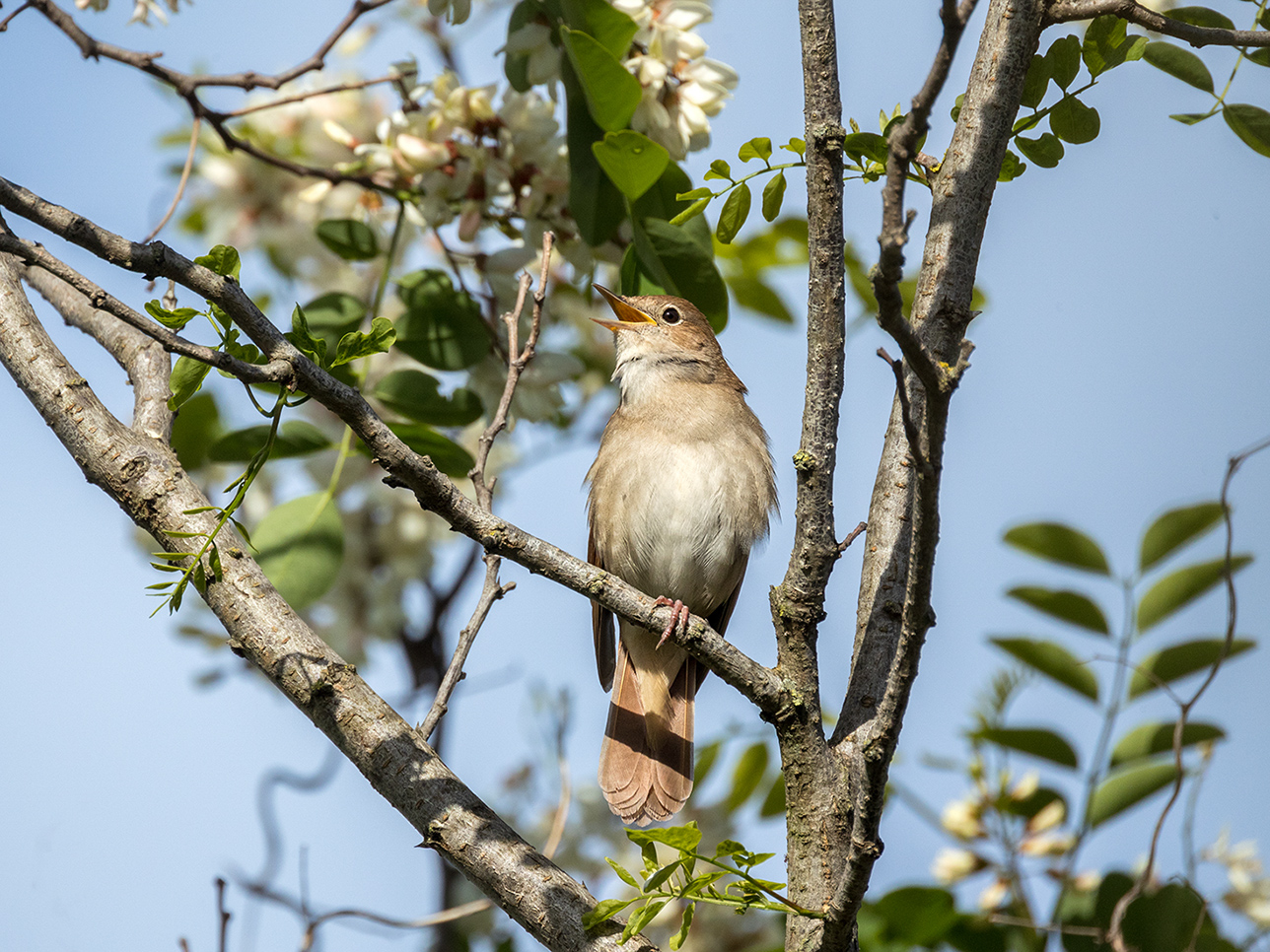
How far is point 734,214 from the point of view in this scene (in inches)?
115

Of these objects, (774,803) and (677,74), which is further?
(774,803)

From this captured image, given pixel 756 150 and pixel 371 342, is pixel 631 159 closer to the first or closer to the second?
pixel 756 150

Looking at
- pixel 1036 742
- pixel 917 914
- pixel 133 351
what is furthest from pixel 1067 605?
pixel 133 351

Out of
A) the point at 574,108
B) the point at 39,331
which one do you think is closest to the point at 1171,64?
the point at 574,108

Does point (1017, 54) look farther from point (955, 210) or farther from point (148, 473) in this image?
point (148, 473)

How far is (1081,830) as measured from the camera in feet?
12.2

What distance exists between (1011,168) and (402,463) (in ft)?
5.67

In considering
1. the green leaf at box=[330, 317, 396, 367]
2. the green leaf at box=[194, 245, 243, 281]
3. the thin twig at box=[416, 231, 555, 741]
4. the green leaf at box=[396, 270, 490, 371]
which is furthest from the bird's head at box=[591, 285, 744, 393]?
the green leaf at box=[194, 245, 243, 281]

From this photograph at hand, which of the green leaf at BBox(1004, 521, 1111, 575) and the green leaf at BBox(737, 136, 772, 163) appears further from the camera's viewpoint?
the green leaf at BBox(1004, 521, 1111, 575)

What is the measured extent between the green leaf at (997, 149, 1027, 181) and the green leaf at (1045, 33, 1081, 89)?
0.81ft

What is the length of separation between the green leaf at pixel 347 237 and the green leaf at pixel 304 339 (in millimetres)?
1714

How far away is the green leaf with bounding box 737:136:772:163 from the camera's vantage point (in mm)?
2754

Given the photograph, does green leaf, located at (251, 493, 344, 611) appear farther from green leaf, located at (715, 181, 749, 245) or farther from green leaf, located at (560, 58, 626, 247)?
green leaf, located at (715, 181, 749, 245)

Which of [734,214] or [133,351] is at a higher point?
[734,214]
